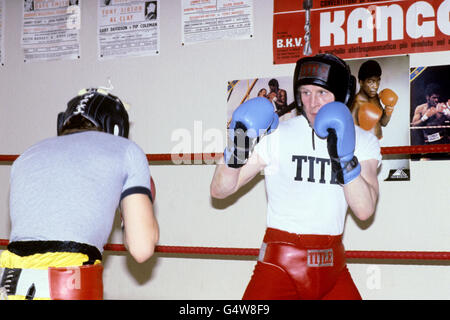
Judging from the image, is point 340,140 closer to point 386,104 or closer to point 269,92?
point 386,104

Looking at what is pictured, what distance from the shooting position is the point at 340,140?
197cm

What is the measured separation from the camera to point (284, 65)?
3162 millimetres

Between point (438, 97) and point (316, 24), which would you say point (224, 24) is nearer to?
point (316, 24)

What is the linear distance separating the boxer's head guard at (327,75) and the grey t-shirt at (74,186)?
0.90 meters

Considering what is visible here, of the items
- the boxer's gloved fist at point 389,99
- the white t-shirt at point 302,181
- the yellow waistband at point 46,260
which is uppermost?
the boxer's gloved fist at point 389,99

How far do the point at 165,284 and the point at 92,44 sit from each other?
170 centimetres

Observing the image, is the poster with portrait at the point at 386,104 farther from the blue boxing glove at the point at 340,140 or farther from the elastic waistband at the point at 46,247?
the elastic waistband at the point at 46,247

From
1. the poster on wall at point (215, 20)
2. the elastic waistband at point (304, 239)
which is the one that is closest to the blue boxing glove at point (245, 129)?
the elastic waistband at point (304, 239)

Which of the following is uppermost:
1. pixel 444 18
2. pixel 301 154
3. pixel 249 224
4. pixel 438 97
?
pixel 444 18

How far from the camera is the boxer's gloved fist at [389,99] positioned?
293 centimetres

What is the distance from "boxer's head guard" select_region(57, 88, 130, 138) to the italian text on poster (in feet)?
5.46

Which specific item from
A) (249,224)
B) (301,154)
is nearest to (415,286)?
(249,224)

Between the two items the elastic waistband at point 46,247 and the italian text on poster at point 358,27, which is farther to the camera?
the italian text on poster at point 358,27
